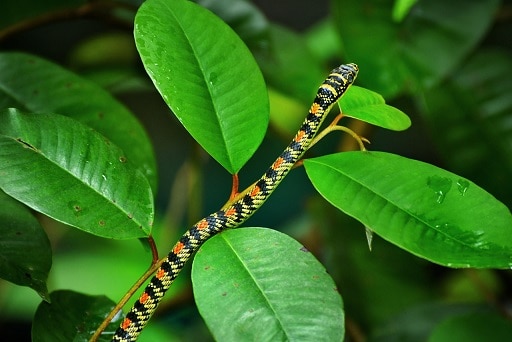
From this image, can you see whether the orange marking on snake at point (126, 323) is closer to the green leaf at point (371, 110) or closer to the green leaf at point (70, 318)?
the green leaf at point (70, 318)

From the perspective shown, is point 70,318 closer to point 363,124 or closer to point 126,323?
point 126,323

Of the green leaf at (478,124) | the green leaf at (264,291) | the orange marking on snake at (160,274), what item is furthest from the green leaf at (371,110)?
the green leaf at (478,124)

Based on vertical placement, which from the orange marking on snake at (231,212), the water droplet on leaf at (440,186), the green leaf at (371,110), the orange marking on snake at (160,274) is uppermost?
the green leaf at (371,110)

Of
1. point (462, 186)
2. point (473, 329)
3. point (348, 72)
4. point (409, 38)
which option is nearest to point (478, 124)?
point (409, 38)

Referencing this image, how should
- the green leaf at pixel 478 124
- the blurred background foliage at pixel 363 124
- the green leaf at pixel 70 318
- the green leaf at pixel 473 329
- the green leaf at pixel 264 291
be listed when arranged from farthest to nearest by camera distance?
the green leaf at pixel 478 124, the blurred background foliage at pixel 363 124, the green leaf at pixel 473 329, the green leaf at pixel 70 318, the green leaf at pixel 264 291

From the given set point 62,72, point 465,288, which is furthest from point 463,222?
point 465,288
